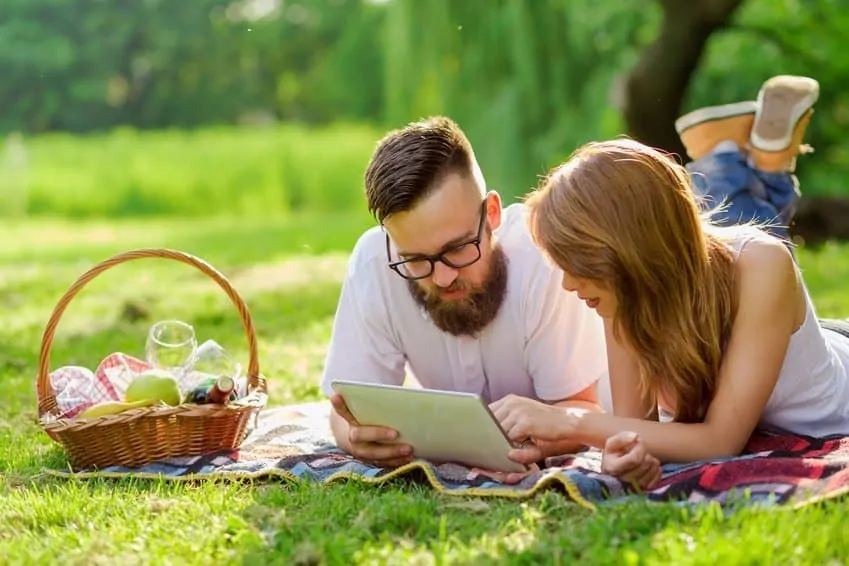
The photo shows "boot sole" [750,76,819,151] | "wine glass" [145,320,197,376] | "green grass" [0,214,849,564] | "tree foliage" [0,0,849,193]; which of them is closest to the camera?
"green grass" [0,214,849,564]

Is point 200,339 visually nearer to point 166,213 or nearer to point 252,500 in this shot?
point 252,500

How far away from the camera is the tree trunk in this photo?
413 inches

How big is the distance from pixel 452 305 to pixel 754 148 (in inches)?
79.0

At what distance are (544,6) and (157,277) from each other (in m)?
4.43

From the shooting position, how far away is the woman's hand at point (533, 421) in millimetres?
3430

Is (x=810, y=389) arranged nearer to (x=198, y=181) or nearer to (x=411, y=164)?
(x=411, y=164)

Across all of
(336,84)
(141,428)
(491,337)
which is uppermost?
(336,84)

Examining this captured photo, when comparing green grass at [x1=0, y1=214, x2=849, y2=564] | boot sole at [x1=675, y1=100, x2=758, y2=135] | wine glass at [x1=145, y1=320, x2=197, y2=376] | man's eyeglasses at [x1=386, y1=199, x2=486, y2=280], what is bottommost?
green grass at [x1=0, y1=214, x2=849, y2=564]

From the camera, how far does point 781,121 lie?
517cm

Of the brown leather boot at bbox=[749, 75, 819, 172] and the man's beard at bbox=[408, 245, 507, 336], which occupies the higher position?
the brown leather boot at bbox=[749, 75, 819, 172]

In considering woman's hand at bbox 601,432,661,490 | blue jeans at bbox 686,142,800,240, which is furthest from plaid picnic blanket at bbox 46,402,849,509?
blue jeans at bbox 686,142,800,240

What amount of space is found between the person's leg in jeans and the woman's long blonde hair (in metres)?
1.81

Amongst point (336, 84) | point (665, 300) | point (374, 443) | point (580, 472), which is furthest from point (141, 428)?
point (336, 84)

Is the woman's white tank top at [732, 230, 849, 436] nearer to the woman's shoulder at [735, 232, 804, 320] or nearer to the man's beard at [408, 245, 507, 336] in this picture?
the woman's shoulder at [735, 232, 804, 320]
